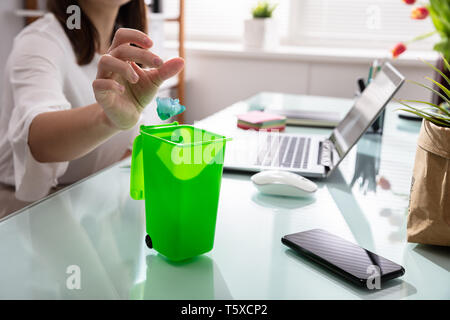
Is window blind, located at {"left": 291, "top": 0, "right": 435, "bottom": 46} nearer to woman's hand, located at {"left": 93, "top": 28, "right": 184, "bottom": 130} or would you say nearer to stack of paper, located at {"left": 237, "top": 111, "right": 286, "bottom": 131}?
stack of paper, located at {"left": 237, "top": 111, "right": 286, "bottom": 131}

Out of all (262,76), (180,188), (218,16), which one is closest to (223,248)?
(180,188)

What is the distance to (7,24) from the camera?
207 cm

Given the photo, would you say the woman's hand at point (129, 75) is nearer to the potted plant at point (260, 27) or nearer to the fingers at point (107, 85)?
the fingers at point (107, 85)

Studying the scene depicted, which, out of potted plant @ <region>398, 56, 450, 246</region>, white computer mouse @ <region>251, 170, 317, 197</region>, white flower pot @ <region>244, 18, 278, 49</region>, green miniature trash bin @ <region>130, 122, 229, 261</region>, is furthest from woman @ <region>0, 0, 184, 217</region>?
white flower pot @ <region>244, 18, 278, 49</region>

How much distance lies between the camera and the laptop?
92cm

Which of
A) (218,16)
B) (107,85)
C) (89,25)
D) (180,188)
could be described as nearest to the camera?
(180,188)

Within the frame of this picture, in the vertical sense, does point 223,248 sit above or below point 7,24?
below

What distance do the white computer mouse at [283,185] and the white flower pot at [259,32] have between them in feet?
6.71

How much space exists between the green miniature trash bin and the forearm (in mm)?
270

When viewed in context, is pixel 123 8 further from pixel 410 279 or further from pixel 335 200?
pixel 410 279

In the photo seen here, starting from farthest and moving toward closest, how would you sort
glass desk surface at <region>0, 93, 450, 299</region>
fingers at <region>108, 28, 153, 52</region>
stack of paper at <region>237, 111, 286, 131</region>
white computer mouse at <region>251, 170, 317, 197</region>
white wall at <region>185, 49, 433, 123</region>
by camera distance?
white wall at <region>185, 49, 433, 123</region>, stack of paper at <region>237, 111, 286, 131</region>, white computer mouse at <region>251, 170, 317, 197</region>, fingers at <region>108, 28, 153, 52</region>, glass desk surface at <region>0, 93, 450, 299</region>

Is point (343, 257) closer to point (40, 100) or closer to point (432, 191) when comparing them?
point (432, 191)

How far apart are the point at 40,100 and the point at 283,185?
20.7 inches
